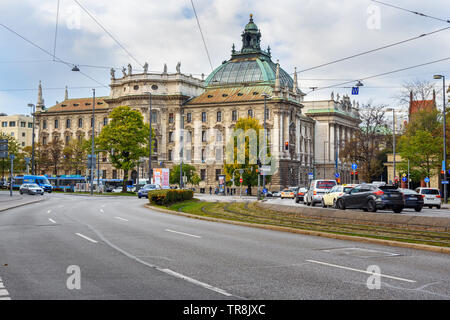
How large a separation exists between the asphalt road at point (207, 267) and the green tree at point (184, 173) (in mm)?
80639

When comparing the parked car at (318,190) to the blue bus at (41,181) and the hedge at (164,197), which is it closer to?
the hedge at (164,197)

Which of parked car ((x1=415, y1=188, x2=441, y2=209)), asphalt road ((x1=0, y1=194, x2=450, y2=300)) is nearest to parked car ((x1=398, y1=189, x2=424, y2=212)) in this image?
parked car ((x1=415, y1=188, x2=441, y2=209))

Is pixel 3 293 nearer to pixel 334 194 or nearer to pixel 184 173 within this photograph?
pixel 334 194

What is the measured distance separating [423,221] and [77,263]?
44.0 ft

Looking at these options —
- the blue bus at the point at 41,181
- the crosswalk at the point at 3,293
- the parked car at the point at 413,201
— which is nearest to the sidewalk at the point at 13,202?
the parked car at the point at 413,201

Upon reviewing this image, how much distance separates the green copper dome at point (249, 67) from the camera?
117 meters

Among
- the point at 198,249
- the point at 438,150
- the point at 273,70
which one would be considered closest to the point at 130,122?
the point at 438,150

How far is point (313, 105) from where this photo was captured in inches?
5074

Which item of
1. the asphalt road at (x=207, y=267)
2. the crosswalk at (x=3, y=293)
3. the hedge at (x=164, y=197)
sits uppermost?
the hedge at (x=164, y=197)

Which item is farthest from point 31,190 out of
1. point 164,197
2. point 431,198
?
point 431,198

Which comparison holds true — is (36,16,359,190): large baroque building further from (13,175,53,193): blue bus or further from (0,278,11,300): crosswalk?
(0,278,11,300): crosswalk

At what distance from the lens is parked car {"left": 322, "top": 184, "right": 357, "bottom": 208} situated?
1243 inches
